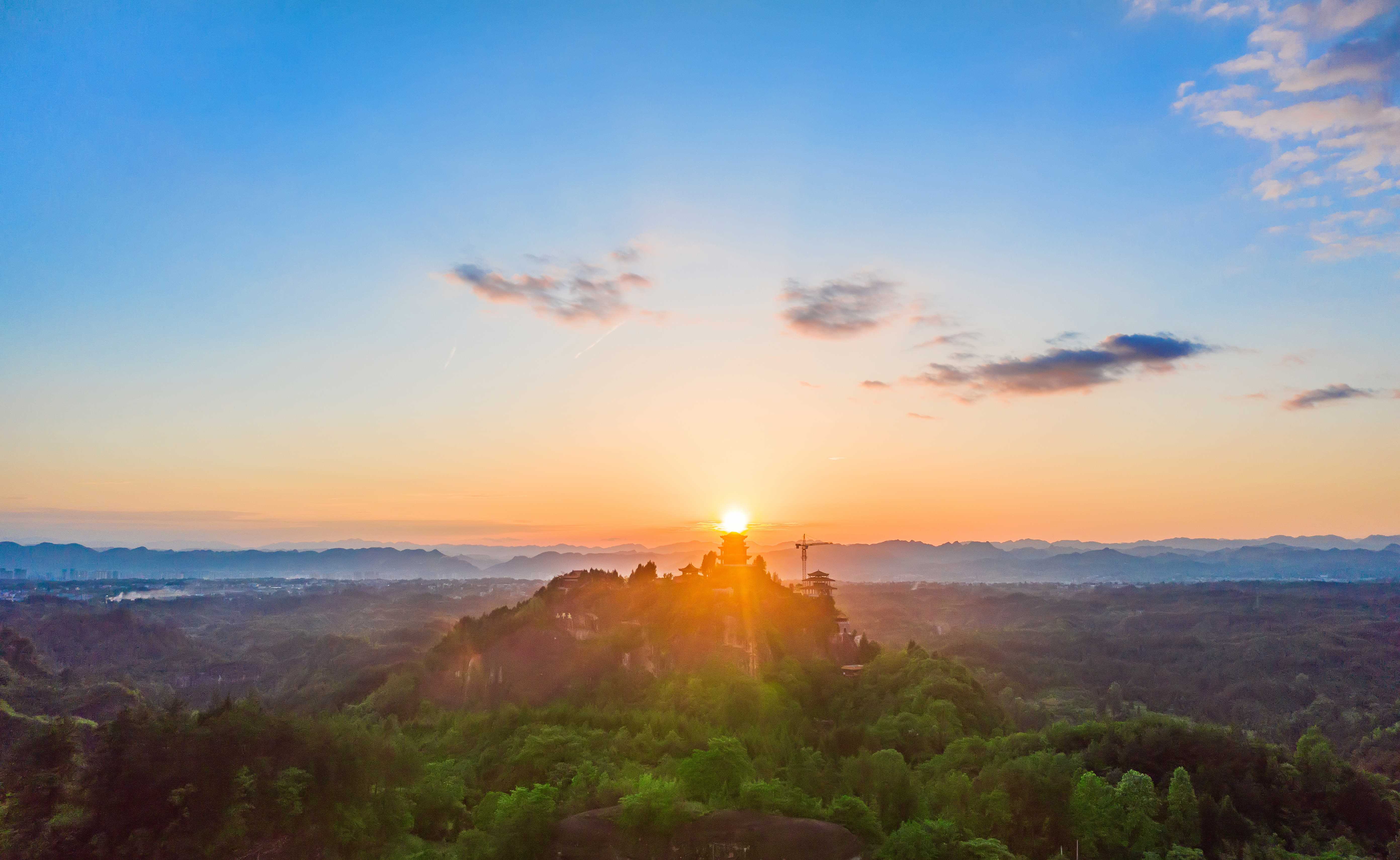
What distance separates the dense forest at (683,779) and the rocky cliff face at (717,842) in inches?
4.2

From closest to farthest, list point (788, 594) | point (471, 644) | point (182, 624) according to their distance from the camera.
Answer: point (471, 644)
point (788, 594)
point (182, 624)

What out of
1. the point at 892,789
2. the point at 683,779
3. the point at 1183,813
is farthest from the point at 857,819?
the point at 1183,813

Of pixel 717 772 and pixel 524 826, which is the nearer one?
pixel 524 826

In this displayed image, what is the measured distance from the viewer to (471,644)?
62.5 m

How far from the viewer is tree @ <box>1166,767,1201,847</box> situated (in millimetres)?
29000

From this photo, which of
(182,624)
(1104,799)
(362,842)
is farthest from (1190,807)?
(182,624)

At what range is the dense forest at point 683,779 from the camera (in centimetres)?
2333

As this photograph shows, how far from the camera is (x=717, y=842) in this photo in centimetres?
2736

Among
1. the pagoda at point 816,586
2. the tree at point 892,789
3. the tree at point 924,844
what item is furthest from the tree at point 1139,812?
the pagoda at point 816,586

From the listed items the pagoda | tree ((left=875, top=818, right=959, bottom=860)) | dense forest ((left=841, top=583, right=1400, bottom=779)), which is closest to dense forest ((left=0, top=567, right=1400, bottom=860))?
tree ((left=875, top=818, right=959, bottom=860))

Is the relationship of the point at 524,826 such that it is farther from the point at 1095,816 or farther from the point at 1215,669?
the point at 1215,669

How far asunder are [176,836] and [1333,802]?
40.0 metres

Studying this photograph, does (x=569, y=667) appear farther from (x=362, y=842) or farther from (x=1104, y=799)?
(x=1104, y=799)

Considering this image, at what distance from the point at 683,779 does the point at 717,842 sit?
558cm
